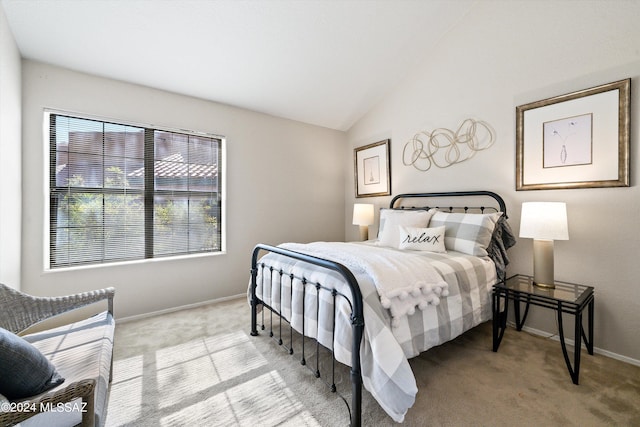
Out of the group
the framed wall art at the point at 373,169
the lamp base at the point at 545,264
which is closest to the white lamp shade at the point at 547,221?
the lamp base at the point at 545,264

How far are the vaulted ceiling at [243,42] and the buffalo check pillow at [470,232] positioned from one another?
199cm

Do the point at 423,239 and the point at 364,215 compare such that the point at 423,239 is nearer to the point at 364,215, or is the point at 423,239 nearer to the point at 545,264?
the point at 545,264

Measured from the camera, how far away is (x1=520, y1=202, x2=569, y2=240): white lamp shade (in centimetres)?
196

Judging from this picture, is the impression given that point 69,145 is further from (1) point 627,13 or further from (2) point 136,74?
(1) point 627,13

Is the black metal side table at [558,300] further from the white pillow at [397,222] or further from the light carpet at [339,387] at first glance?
the white pillow at [397,222]

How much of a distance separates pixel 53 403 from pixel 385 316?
4.21ft

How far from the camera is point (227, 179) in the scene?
335cm

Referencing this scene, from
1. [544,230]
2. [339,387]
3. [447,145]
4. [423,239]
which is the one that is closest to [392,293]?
[339,387]

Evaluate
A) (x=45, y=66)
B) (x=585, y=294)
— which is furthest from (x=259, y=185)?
(x=585, y=294)

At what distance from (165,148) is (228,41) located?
4.38 ft

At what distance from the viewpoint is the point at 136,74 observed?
266cm

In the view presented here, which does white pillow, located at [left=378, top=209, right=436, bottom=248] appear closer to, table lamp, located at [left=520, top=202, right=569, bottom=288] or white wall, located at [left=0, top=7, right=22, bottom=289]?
table lamp, located at [left=520, top=202, right=569, bottom=288]

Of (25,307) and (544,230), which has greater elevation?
(544,230)

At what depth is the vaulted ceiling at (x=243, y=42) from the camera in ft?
7.01
